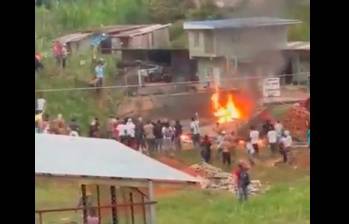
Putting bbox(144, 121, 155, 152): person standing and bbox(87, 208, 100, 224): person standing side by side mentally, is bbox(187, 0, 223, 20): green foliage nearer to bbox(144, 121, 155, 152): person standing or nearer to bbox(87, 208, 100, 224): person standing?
bbox(144, 121, 155, 152): person standing

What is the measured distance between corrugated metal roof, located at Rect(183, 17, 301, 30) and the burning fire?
14 centimetres

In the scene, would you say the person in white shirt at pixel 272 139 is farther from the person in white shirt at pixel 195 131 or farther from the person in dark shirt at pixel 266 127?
the person in white shirt at pixel 195 131

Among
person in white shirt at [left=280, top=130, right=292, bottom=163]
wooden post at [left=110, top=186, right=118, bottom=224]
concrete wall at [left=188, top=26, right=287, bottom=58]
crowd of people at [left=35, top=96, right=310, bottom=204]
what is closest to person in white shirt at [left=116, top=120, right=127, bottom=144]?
crowd of people at [left=35, top=96, right=310, bottom=204]

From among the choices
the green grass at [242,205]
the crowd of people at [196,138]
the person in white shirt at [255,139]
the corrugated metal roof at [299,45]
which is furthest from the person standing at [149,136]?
the corrugated metal roof at [299,45]

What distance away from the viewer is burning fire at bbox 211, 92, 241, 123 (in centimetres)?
179

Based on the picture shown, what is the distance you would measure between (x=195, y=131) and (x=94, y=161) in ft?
0.72

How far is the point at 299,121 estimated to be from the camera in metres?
1.79

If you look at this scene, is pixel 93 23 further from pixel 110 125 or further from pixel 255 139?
pixel 255 139

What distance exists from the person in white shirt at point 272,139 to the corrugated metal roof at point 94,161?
0.17 m

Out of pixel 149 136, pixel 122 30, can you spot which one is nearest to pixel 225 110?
pixel 149 136

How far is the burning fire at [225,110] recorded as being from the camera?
1792 mm

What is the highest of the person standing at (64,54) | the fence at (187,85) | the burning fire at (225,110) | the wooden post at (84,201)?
the person standing at (64,54)

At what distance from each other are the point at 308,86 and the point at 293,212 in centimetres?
26
